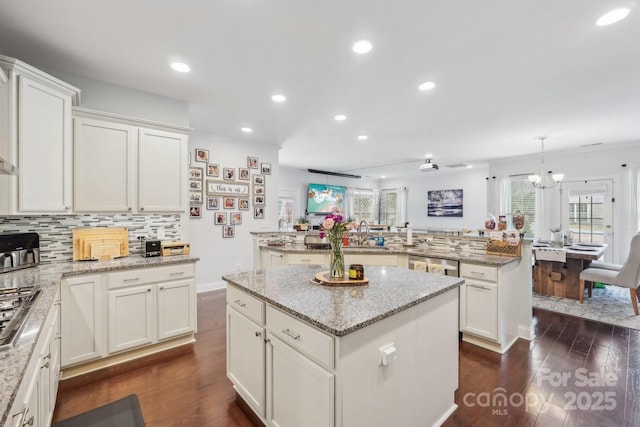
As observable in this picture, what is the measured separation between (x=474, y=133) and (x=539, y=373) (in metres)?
→ 3.44

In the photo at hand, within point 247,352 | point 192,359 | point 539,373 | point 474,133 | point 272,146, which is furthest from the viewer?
point 272,146

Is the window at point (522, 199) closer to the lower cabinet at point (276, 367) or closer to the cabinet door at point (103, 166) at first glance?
the lower cabinet at point (276, 367)

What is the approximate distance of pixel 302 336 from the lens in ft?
4.68

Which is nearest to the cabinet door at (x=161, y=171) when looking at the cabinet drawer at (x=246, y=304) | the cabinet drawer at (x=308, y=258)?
the cabinet drawer at (x=308, y=258)

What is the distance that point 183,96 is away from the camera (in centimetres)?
321

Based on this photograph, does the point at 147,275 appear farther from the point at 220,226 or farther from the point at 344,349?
the point at 220,226

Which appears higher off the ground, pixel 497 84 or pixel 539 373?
pixel 497 84

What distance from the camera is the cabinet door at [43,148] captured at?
2.10m

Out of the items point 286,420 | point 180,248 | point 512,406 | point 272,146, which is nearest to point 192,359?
point 180,248

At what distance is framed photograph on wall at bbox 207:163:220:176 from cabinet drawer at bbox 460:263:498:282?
3833mm

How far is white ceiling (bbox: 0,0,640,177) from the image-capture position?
1.83 metres

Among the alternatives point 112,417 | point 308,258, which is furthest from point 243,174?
point 112,417

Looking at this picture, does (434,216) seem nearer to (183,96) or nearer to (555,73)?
(555,73)

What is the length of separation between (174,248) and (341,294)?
→ 210 cm
